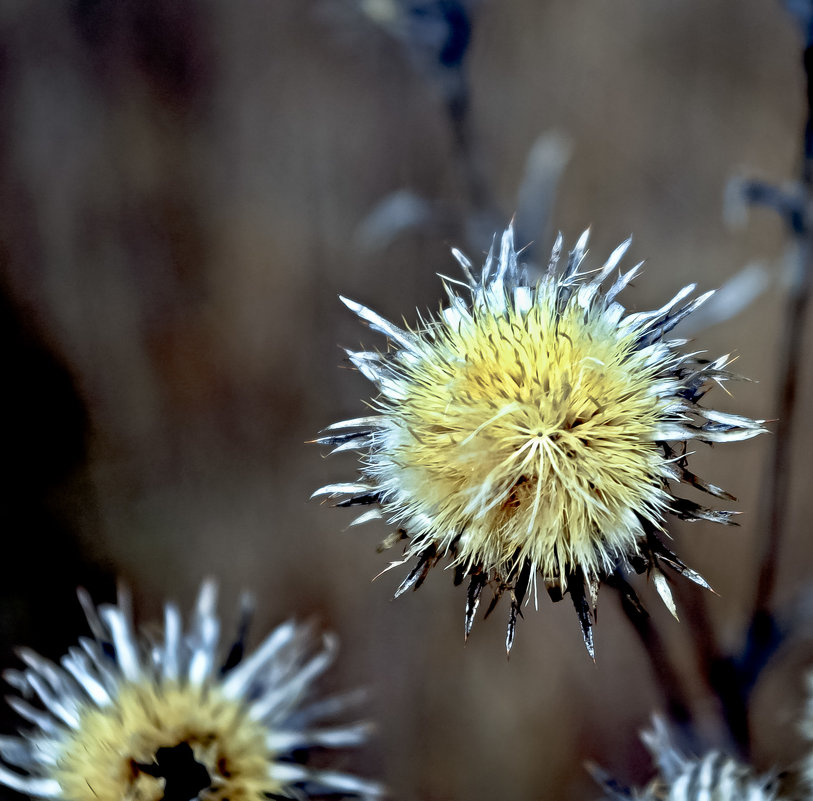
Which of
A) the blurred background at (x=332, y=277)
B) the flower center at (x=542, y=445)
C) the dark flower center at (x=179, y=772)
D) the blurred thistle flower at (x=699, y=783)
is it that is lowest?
the blurred thistle flower at (x=699, y=783)

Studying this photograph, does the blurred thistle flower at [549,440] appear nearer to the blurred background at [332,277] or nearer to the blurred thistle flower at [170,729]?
the blurred thistle flower at [170,729]

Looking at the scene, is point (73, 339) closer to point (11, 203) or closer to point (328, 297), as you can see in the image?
point (11, 203)

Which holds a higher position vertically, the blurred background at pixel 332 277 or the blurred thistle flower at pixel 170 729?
the blurred background at pixel 332 277

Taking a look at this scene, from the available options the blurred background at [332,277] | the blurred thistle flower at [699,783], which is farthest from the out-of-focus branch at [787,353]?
the blurred thistle flower at [699,783]

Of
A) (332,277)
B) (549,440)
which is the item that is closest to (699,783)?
(549,440)

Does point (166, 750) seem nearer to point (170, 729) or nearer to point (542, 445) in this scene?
point (170, 729)

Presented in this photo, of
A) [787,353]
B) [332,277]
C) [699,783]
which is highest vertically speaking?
[332,277]

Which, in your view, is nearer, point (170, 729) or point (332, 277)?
point (170, 729)

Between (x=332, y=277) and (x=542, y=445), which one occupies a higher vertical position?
(x=332, y=277)
